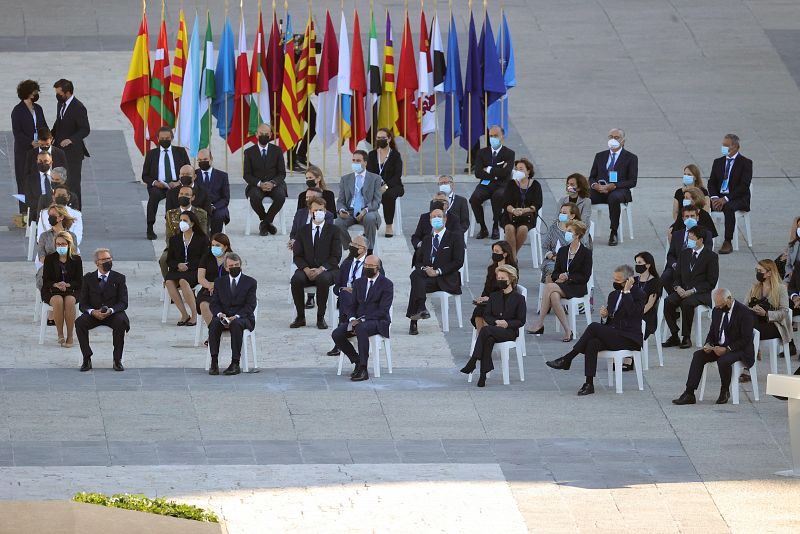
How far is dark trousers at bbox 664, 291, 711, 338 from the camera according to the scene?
19.9 metres

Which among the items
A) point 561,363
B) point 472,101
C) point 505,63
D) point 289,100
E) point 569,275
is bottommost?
point 561,363

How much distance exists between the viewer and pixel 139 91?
25.4 metres

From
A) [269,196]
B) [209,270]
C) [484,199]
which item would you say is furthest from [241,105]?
[209,270]

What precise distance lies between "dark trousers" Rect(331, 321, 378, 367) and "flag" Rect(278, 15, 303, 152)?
7.11 meters

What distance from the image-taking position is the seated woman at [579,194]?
2156cm

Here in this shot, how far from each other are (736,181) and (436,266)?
5.04 m

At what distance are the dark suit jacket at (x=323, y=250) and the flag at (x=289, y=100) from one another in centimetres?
519

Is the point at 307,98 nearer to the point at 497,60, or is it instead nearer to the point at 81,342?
the point at 497,60

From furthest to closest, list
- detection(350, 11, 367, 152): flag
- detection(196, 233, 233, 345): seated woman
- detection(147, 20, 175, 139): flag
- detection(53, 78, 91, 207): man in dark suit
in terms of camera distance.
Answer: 1. detection(350, 11, 367, 152): flag
2. detection(147, 20, 175, 139): flag
3. detection(53, 78, 91, 207): man in dark suit
4. detection(196, 233, 233, 345): seated woman

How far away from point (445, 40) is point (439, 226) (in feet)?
39.1

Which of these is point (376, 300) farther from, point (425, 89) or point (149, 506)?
point (425, 89)

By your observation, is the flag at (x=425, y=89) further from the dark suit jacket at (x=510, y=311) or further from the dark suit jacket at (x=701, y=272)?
the dark suit jacket at (x=510, y=311)

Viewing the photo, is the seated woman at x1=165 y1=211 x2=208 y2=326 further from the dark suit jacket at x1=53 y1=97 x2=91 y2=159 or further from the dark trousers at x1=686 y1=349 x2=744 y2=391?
the dark trousers at x1=686 y1=349 x2=744 y2=391

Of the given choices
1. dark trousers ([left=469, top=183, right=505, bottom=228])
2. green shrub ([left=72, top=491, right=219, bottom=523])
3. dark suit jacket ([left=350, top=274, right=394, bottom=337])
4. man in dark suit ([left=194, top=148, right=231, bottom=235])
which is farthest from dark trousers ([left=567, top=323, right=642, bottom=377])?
green shrub ([left=72, top=491, right=219, bottom=523])
